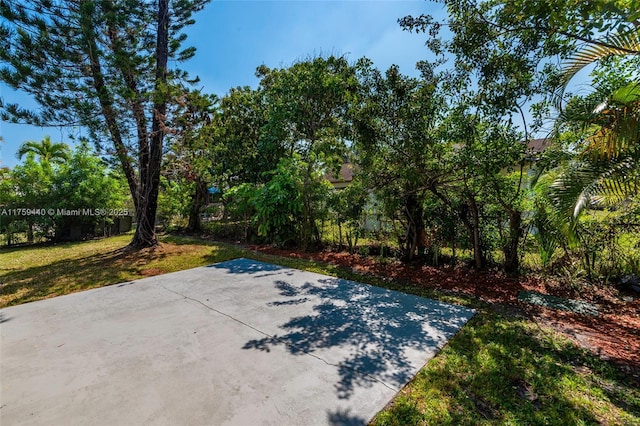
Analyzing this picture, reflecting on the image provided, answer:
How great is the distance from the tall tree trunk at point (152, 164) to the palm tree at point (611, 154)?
852 centimetres

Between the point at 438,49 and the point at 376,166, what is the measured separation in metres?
2.33

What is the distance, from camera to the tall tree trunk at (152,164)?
773 centimetres

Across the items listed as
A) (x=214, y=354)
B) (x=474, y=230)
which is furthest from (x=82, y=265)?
(x=474, y=230)

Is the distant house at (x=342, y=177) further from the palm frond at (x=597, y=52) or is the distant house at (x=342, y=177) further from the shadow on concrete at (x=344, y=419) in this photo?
the shadow on concrete at (x=344, y=419)

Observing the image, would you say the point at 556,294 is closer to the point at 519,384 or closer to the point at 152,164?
the point at 519,384

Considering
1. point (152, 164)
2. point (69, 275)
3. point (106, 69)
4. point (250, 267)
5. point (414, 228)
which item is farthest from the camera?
point (152, 164)

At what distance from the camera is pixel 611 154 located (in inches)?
117

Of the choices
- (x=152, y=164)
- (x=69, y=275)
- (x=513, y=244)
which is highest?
(x=152, y=164)

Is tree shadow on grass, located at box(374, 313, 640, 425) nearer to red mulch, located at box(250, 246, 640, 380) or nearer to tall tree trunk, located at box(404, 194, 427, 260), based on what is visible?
red mulch, located at box(250, 246, 640, 380)

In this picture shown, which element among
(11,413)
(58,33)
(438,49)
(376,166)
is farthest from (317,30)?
(11,413)

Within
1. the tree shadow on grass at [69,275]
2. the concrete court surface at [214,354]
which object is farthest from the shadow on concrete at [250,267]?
the tree shadow on grass at [69,275]

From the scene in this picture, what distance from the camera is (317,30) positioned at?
690cm

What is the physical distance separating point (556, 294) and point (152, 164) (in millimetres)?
9808

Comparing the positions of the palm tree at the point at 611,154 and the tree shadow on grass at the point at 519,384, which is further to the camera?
the palm tree at the point at 611,154
